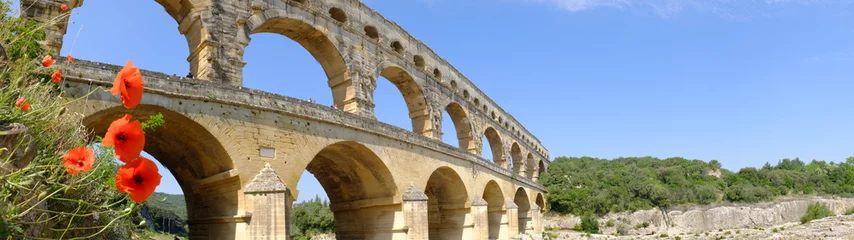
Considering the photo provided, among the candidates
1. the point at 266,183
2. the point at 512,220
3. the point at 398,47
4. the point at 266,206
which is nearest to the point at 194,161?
the point at 266,183

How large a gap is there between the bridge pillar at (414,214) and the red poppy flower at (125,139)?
1225 cm

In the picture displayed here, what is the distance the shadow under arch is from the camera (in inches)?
376

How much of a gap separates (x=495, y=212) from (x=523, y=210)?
19.6 ft

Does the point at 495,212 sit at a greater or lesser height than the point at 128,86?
lesser

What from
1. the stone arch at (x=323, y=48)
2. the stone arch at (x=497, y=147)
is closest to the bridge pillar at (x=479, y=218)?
the stone arch at (x=323, y=48)

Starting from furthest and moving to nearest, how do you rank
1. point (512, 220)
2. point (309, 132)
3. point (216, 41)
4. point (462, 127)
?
point (462, 127)
point (512, 220)
point (216, 41)
point (309, 132)

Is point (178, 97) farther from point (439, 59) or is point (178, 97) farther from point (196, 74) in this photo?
point (439, 59)

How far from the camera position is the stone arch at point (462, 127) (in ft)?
87.1

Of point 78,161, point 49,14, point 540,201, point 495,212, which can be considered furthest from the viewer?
point 540,201

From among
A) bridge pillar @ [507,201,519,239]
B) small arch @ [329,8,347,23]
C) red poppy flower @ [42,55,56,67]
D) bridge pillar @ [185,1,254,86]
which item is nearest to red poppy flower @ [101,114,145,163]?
red poppy flower @ [42,55,56,67]

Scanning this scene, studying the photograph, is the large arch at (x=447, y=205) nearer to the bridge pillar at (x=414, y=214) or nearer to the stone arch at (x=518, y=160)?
the bridge pillar at (x=414, y=214)

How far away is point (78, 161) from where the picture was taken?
9.82 ft

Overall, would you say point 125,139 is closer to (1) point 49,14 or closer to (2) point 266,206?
(2) point 266,206

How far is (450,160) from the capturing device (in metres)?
18.0
